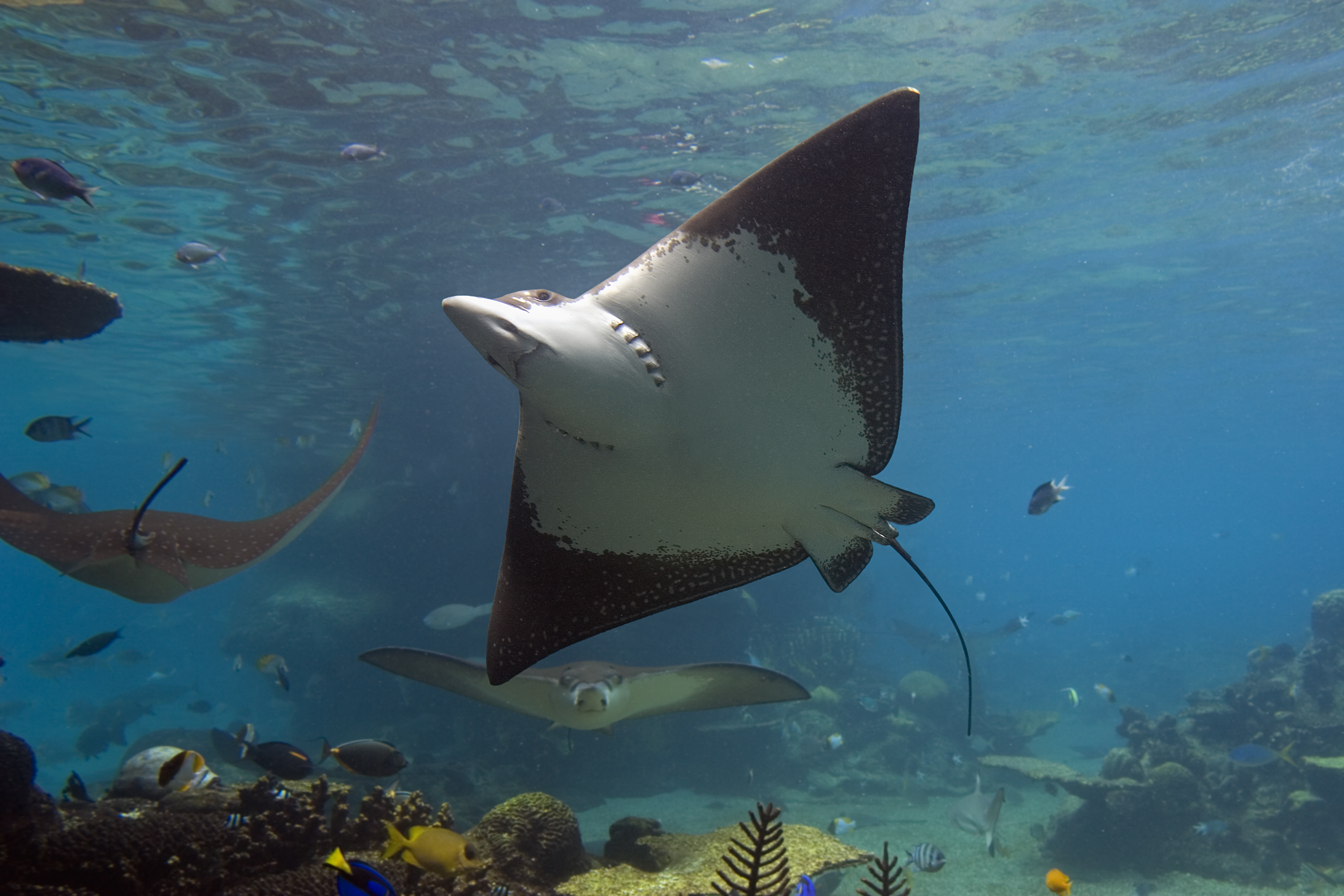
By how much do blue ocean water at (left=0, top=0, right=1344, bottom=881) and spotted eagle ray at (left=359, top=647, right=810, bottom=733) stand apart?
737 centimetres

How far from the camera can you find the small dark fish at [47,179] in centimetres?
603

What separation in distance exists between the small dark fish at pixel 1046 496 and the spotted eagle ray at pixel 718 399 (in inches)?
290

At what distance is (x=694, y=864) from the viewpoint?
4.32 meters

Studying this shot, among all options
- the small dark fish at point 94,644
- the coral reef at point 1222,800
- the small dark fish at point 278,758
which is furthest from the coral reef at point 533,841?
the coral reef at point 1222,800

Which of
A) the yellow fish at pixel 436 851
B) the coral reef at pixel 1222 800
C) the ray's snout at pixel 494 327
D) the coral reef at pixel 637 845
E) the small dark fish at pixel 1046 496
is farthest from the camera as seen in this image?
the coral reef at pixel 1222 800

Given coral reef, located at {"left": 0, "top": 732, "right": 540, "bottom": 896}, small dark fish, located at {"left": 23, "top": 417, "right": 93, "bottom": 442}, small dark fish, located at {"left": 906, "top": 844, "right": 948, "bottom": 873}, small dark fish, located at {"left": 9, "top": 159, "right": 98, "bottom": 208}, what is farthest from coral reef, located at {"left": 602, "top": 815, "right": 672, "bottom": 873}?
small dark fish, located at {"left": 23, "top": 417, "right": 93, "bottom": 442}

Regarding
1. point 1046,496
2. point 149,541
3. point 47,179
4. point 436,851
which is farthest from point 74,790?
point 1046,496

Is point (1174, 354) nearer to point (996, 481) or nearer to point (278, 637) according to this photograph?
point (278, 637)

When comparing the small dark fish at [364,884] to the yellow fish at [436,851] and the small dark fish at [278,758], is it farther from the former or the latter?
the small dark fish at [278,758]

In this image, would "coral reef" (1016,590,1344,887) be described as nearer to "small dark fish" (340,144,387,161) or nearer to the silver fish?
the silver fish

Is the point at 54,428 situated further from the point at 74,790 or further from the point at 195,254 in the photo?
the point at 74,790

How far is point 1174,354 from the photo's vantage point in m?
30.8

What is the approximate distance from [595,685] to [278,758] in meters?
3.15

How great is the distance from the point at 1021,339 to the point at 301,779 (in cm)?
3049
